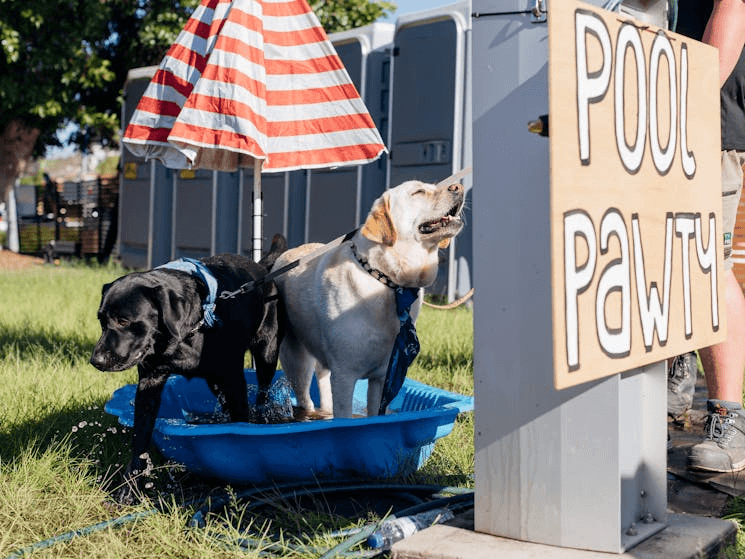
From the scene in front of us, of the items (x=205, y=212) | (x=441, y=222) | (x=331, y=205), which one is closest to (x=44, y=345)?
(x=441, y=222)

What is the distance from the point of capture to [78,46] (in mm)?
16297

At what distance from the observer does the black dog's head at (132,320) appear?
2.95 meters

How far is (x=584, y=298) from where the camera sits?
5.91ft

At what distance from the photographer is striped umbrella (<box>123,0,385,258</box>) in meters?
4.23

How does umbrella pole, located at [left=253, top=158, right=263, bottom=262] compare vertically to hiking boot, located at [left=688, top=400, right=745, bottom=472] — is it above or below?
above

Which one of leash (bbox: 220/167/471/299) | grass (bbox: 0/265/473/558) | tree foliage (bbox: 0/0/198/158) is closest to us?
grass (bbox: 0/265/473/558)

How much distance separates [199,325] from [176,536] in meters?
0.92

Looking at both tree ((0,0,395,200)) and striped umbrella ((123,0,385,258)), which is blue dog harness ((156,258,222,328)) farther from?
tree ((0,0,395,200))

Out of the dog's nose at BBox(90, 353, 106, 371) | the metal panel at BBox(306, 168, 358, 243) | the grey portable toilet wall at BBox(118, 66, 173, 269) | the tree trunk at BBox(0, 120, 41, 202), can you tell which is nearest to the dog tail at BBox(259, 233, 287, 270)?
the dog's nose at BBox(90, 353, 106, 371)

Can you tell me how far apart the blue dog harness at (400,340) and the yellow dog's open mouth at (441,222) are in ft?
0.78

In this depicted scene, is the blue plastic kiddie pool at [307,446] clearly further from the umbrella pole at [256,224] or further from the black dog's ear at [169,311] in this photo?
the umbrella pole at [256,224]

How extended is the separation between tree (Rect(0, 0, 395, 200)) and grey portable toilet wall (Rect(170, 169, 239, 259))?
11.4ft

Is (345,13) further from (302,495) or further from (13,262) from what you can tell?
(302,495)

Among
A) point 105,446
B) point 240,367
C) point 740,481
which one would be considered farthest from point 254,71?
point 740,481
